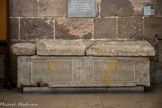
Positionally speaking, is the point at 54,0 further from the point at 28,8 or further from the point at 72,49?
the point at 72,49

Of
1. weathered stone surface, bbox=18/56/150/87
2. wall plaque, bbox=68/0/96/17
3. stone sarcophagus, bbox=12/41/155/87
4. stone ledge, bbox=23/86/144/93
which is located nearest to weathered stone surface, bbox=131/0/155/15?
wall plaque, bbox=68/0/96/17

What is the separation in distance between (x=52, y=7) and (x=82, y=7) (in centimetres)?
62

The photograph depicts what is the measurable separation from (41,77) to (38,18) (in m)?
1.41

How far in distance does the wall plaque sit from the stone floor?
5.73 feet

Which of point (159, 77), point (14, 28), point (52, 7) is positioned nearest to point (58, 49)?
point (52, 7)

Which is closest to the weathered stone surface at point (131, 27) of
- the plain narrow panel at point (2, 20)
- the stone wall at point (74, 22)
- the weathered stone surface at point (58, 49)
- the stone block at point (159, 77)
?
the stone wall at point (74, 22)

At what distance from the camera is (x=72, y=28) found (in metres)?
5.27

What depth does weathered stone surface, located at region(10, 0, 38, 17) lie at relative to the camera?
525 centimetres

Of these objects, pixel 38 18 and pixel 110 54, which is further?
pixel 38 18

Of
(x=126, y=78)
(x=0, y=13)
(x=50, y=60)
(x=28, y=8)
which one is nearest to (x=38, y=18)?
(x=28, y=8)

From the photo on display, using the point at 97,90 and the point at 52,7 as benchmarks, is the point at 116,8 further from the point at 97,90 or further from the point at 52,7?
the point at 97,90

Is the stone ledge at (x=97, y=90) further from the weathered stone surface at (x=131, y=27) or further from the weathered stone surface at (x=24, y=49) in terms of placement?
the weathered stone surface at (x=131, y=27)

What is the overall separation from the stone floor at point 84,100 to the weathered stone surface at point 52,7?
172 cm

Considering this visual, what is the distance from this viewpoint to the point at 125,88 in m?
4.53
